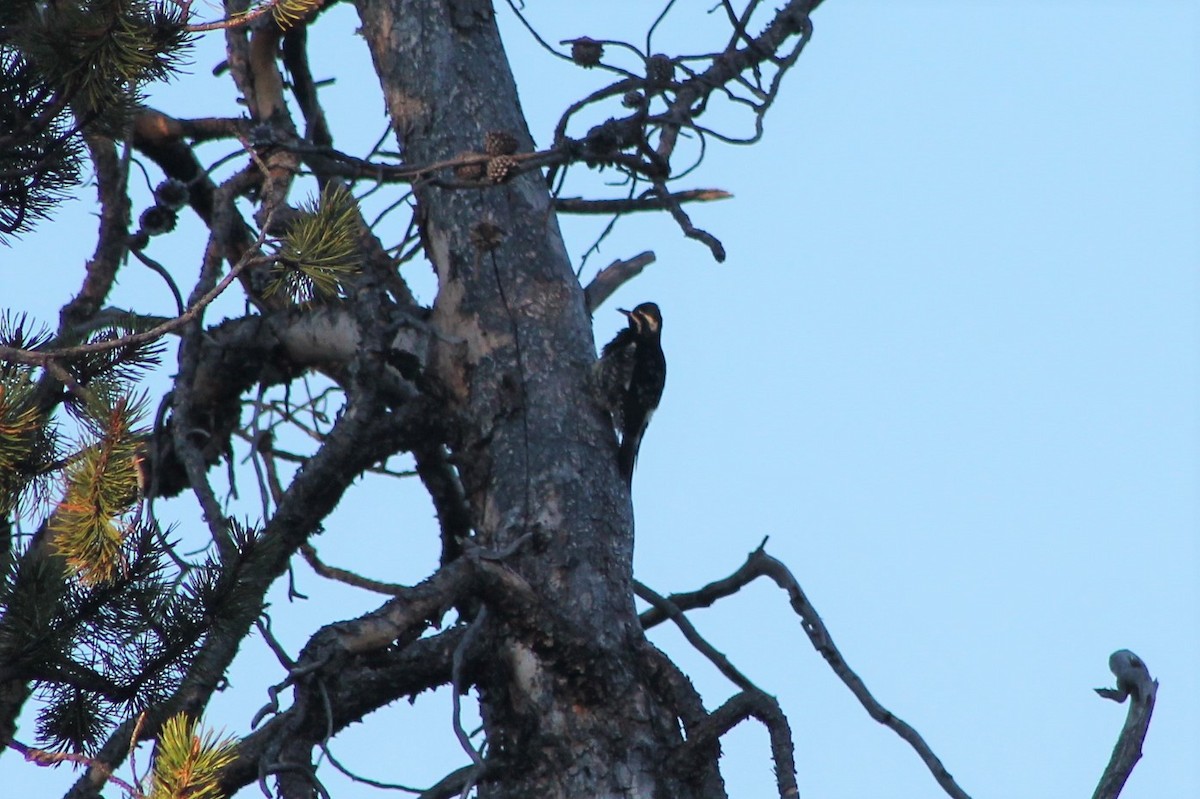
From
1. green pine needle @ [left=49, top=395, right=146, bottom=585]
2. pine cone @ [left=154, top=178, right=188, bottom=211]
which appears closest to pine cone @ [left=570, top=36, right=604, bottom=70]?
pine cone @ [left=154, top=178, right=188, bottom=211]

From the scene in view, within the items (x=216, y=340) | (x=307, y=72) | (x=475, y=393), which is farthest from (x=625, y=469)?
(x=307, y=72)

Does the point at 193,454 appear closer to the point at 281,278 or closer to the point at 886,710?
the point at 281,278

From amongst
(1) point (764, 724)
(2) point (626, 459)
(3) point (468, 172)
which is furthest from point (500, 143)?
(1) point (764, 724)

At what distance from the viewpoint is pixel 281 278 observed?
3.71 meters

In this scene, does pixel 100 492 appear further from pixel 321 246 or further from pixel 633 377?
pixel 633 377

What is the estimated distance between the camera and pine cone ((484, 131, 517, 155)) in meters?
4.16

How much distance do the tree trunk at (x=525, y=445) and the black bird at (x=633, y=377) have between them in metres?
0.17

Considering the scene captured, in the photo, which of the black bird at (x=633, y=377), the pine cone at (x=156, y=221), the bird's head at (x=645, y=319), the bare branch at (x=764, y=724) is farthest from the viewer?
the bird's head at (x=645, y=319)

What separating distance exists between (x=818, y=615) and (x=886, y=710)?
383 mm

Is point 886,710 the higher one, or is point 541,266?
point 541,266

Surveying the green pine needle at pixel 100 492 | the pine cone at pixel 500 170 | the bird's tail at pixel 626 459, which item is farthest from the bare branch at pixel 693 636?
the green pine needle at pixel 100 492

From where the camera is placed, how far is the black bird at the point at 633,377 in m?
4.41

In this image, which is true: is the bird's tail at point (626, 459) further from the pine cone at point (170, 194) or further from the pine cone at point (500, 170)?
the pine cone at point (170, 194)

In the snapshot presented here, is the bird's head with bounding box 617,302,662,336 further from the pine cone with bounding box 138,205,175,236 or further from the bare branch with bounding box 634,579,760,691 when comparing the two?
the bare branch with bounding box 634,579,760,691
